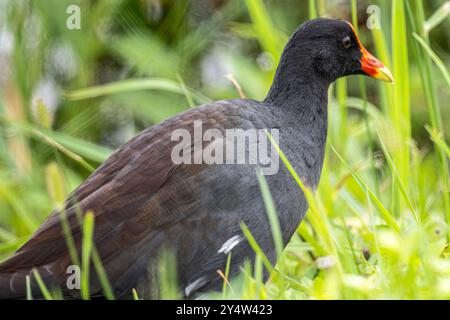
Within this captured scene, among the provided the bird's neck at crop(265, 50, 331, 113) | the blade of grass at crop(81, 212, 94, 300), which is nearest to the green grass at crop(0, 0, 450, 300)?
the blade of grass at crop(81, 212, 94, 300)

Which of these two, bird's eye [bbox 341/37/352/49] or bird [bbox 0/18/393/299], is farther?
bird's eye [bbox 341/37/352/49]

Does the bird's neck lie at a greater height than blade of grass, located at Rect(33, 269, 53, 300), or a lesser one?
greater

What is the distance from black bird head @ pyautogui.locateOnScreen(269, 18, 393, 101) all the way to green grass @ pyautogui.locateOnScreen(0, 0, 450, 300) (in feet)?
0.29

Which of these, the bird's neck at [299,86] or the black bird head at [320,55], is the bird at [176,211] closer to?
the bird's neck at [299,86]

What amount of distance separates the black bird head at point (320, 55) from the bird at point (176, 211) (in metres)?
0.27

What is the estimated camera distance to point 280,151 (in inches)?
97.6

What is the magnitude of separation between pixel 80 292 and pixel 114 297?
0.10 metres

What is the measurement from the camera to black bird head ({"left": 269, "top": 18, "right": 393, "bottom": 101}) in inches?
127

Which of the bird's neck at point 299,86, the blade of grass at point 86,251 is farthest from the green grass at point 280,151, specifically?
the bird's neck at point 299,86

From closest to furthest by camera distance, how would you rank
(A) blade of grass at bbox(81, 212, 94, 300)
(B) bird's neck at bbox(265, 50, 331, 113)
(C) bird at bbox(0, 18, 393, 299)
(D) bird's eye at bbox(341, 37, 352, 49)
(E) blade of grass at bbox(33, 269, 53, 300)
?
(A) blade of grass at bbox(81, 212, 94, 300)
(E) blade of grass at bbox(33, 269, 53, 300)
(C) bird at bbox(0, 18, 393, 299)
(B) bird's neck at bbox(265, 50, 331, 113)
(D) bird's eye at bbox(341, 37, 352, 49)

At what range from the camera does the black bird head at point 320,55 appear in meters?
3.23

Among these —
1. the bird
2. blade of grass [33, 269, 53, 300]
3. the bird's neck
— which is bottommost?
blade of grass [33, 269, 53, 300]

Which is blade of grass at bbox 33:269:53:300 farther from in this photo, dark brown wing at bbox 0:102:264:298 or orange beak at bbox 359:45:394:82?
orange beak at bbox 359:45:394:82

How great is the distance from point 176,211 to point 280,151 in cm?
42
